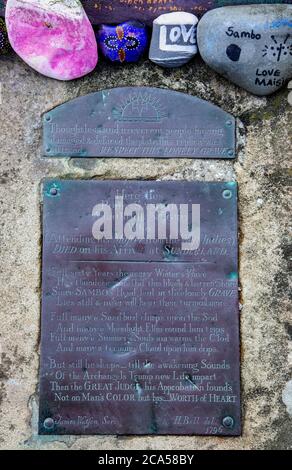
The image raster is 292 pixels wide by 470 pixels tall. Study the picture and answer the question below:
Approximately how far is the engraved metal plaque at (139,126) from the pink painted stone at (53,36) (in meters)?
0.14

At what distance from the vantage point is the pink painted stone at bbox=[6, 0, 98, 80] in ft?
7.78

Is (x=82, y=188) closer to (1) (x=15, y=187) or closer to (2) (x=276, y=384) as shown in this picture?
(1) (x=15, y=187)

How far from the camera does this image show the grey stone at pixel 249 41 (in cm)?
238

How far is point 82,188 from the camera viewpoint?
8.11 feet

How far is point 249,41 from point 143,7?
0.43 meters

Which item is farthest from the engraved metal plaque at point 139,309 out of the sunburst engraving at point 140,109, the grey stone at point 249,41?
the grey stone at point 249,41

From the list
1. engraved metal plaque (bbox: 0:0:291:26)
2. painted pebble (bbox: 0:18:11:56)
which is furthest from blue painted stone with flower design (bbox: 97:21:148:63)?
painted pebble (bbox: 0:18:11:56)

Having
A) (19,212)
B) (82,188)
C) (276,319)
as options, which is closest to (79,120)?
(82,188)

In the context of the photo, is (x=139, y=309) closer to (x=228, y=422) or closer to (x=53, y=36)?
(x=228, y=422)

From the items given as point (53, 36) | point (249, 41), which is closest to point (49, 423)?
point (53, 36)

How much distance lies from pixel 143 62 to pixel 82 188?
1.85 feet

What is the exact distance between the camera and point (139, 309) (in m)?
2.42

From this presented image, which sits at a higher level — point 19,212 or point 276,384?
point 19,212
